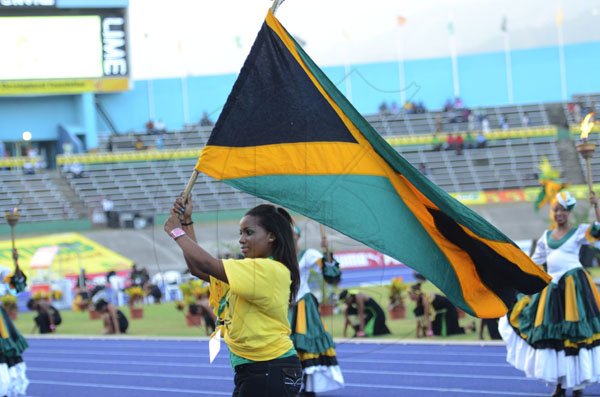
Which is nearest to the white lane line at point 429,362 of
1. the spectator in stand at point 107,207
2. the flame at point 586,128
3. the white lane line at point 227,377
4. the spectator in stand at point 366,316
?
the white lane line at point 227,377

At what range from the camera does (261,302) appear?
473 centimetres

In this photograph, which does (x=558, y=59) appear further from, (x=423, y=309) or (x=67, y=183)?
(x=423, y=309)

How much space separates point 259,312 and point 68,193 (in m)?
35.7

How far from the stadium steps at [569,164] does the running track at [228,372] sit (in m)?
26.8

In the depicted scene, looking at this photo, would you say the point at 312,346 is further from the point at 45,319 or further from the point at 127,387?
the point at 45,319

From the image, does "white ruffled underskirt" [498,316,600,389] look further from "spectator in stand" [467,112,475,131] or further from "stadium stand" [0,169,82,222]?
"spectator in stand" [467,112,475,131]

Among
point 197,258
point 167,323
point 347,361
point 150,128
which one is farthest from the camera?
point 150,128

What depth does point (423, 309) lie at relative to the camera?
1543cm

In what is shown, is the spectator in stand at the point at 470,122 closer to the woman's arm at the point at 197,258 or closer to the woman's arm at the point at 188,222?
the woman's arm at the point at 188,222

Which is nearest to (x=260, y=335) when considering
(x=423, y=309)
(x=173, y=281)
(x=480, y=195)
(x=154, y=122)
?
(x=423, y=309)

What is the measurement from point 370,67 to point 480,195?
1194 cm

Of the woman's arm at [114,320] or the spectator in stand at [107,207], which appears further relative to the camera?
the spectator in stand at [107,207]

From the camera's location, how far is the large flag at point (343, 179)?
5.23 metres

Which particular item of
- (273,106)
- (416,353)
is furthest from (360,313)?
(273,106)
